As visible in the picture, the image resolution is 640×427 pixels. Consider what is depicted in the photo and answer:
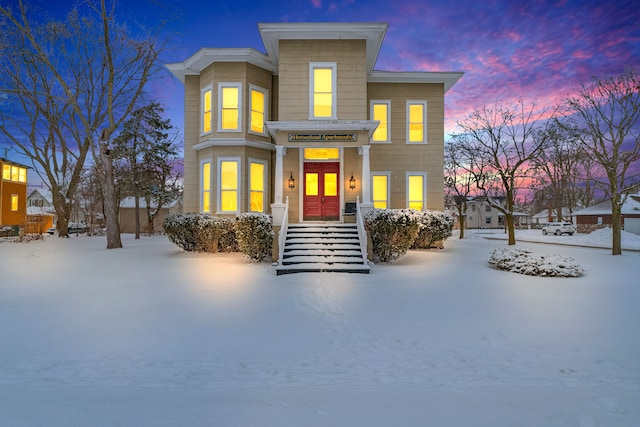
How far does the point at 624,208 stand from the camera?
33.2m

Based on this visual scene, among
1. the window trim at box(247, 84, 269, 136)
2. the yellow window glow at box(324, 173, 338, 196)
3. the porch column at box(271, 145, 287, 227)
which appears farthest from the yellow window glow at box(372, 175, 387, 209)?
the window trim at box(247, 84, 269, 136)

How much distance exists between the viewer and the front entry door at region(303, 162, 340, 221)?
14.4 metres

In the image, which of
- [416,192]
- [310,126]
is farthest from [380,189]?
[310,126]

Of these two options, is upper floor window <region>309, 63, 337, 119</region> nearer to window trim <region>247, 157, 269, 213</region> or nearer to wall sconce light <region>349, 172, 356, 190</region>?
wall sconce light <region>349, 172, 356, 190</region>

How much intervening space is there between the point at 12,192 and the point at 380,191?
111 ft

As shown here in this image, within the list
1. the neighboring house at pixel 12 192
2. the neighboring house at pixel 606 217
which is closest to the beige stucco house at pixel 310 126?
the neighboring house at pixel 12 192

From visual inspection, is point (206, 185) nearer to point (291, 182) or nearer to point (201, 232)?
point (201, 232)

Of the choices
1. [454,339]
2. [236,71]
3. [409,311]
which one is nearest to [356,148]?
[236,71]

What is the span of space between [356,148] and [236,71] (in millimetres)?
6230

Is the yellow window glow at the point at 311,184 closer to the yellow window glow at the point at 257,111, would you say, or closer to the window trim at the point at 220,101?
the yellow window glow at the point at 257,111

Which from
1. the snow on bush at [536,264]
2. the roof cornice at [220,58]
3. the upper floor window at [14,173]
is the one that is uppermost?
the roof cornice at [220,58]

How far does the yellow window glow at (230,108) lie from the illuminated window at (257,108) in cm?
65

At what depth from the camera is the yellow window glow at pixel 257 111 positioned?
49.5 feet

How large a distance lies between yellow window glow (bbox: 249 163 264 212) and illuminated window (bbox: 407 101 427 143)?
24.2ft
